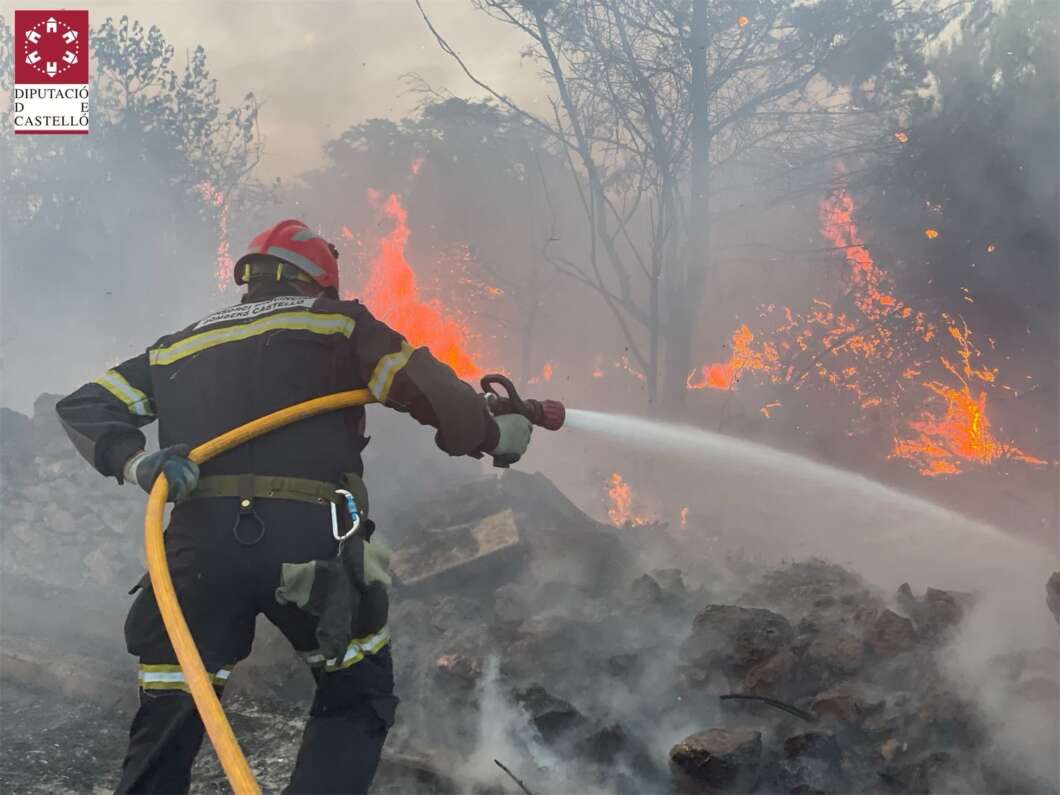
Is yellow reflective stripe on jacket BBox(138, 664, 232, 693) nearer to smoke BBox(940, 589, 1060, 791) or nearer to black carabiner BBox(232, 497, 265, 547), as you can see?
black carabiner BBox(232, 497, 265, 547)

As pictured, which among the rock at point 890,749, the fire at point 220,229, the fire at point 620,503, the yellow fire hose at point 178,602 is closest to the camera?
the yellow fire hose at point 178,602

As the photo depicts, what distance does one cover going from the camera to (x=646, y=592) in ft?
19.2

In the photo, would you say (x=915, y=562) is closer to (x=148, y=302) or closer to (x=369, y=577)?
(x=369, y=577)

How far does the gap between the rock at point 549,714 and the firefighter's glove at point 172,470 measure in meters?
2.37

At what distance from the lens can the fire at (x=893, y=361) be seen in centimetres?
1023

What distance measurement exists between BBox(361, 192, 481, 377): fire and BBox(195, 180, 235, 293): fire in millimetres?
4605

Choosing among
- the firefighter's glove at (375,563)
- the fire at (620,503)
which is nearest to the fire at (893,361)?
the fire at (620,503)

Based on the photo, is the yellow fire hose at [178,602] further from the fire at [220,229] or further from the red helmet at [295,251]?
the fire at [220,229]

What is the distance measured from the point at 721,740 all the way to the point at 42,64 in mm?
14024

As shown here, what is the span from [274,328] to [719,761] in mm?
2553

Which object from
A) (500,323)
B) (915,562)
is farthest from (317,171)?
(915,562)

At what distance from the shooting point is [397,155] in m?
21.9

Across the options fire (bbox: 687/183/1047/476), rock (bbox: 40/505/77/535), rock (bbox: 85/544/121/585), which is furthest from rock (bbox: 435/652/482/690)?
fire (bbox: 687/183/1047/476)

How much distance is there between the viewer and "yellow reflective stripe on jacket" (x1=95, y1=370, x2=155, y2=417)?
120 inches
